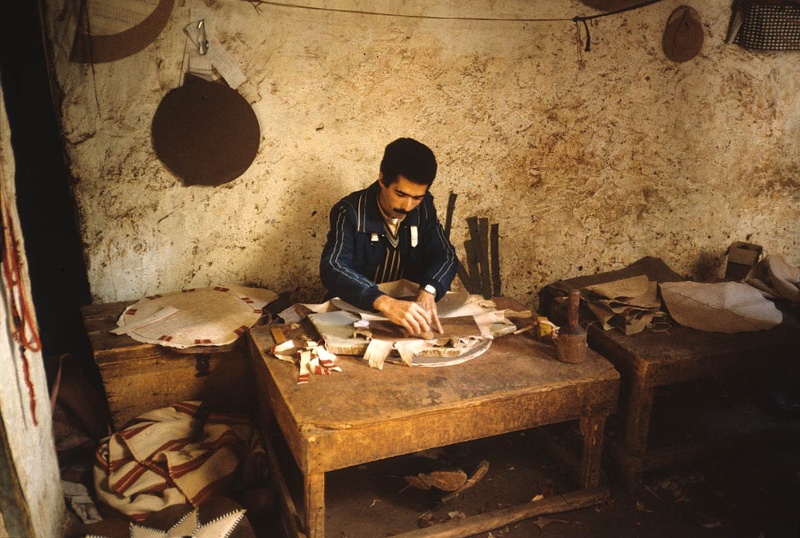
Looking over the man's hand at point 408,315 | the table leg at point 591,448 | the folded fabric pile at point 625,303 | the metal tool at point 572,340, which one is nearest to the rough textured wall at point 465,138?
the folded fabric pile at point 625,303

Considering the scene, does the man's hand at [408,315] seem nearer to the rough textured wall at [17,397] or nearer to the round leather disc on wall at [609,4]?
the rough textured wall at [17,397]

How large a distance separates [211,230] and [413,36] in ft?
5.49

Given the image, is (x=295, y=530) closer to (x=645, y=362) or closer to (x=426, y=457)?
(x=426, y=457)

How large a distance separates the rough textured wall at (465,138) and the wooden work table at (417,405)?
1.03 meters

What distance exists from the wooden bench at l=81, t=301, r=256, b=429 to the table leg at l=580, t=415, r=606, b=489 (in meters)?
1.69

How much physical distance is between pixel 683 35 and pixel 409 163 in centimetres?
250

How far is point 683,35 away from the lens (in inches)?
149

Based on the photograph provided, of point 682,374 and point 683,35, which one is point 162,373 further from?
point 683,35

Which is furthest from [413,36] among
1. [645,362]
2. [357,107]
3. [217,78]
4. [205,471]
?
[205,471]

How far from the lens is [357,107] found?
331 centimetres

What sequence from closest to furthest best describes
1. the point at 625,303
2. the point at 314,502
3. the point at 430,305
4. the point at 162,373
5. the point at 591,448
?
the point at 314,502
the point at 591,448
the point at 430,305
the point at 162,373
the point at 625,303

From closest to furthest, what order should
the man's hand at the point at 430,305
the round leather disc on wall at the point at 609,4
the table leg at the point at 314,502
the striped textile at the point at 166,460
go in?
the table leg at the point at 314,502 → the striped textile at the point at 166,460 → the man's hand at the point at 430,305 → the round leather disc on wall at the point at 609,4

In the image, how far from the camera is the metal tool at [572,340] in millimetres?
2449

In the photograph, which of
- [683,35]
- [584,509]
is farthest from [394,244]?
[683,35]
